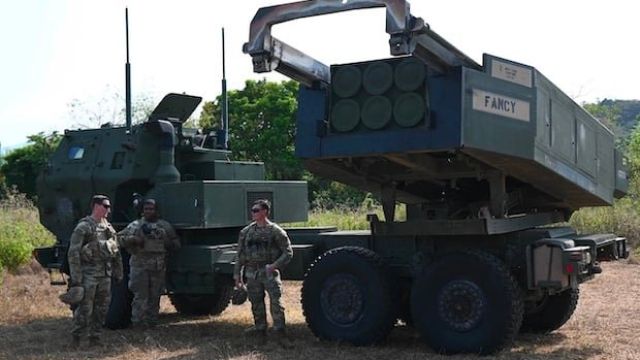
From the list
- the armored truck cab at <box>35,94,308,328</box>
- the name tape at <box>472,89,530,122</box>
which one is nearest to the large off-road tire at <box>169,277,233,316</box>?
the armored truck cab at <box>35,94,308,328</box>

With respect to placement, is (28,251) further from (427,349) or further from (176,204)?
(427,349)

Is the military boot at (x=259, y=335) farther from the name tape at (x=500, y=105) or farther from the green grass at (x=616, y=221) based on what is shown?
the green grass at (x=616, y=221)

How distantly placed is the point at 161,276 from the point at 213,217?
35.2 inches

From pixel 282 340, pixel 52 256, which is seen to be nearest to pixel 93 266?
pixel 282 340

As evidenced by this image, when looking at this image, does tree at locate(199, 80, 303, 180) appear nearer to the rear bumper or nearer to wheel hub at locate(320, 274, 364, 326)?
the rear bumper

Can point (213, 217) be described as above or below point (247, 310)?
above

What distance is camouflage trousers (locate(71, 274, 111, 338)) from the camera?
8578 millimetres

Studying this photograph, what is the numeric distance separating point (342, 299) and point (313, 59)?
2349mm

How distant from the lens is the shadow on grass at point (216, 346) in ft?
25.7

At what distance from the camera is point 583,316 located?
10.2m

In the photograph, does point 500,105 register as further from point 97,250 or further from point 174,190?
point 97,250

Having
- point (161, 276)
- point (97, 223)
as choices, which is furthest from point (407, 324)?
point (97, 223)

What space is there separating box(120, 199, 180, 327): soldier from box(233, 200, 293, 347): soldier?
1450 mm

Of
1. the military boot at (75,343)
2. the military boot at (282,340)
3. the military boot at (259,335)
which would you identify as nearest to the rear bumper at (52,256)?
the military boot at (75,343)
